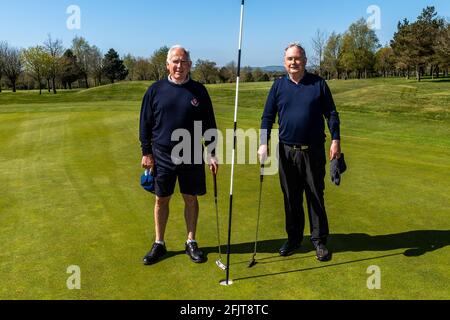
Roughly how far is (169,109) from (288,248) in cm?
203

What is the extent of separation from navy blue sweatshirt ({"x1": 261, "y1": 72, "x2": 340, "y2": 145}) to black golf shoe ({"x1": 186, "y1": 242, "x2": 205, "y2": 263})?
1584 mm

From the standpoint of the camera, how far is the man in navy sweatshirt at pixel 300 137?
4844 mm

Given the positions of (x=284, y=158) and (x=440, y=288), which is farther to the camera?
(x=284, y=158)

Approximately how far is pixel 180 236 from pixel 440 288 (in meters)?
2.85

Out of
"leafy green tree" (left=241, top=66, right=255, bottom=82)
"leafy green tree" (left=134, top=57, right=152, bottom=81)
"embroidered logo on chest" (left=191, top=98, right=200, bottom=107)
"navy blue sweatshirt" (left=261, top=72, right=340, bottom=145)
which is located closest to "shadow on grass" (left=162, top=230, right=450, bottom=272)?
"navy blue sweatshirt" (left=261, top=72, right=340, bottom=145)

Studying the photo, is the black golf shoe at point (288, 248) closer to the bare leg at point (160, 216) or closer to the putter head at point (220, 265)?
the putter head at point (220, 265)

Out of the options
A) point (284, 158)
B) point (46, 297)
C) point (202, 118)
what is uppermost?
point (202, 118)

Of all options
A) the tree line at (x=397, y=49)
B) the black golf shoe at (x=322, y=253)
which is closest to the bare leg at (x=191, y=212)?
the black golf shoe at (x=322, y=253)

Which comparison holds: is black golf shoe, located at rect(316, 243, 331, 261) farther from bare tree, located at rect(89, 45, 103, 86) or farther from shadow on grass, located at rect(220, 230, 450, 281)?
bare tree, located at rect(89, 45, 103, 86)

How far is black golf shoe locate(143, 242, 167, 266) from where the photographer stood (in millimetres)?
4423

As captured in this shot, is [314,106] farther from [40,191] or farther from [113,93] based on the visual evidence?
[113,93]

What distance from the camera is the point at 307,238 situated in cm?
539

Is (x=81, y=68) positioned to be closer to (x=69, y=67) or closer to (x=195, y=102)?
(x=69, y=67)
